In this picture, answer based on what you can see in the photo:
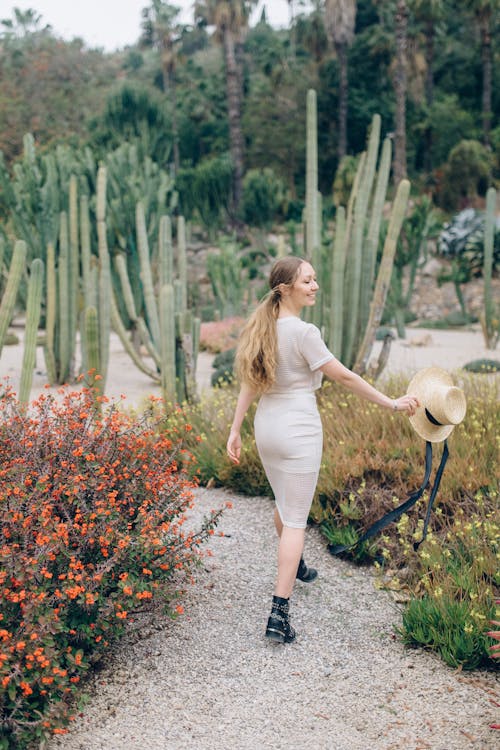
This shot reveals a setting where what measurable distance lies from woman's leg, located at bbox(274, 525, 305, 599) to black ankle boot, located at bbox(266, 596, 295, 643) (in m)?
0.03

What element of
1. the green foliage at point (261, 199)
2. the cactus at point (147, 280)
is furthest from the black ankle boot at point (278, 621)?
the green foliage at point (261, 199)

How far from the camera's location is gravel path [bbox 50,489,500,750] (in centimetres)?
289

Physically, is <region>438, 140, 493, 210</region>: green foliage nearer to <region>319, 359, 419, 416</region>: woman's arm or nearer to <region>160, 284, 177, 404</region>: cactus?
<region>160, 284, 177, 404</region>: cactus

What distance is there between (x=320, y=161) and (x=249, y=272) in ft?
27.3

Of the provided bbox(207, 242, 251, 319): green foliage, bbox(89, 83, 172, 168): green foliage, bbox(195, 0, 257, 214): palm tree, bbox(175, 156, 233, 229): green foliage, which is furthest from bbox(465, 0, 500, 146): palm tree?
bbox(207, 242, 251, 319): green foliage

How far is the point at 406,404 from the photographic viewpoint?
3463 mm

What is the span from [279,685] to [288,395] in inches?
47.2

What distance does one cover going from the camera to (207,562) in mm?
4340

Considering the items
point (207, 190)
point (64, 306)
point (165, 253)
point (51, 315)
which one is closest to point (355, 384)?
point (165, 253)

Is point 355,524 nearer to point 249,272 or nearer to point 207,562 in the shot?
point 207,562

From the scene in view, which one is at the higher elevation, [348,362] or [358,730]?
[348,362]

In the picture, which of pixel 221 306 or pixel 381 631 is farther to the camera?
pixel 221 306

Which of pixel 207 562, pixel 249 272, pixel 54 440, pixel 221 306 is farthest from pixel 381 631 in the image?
pixel 249 272

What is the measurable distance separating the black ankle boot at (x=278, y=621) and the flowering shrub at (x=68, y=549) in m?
0.43
